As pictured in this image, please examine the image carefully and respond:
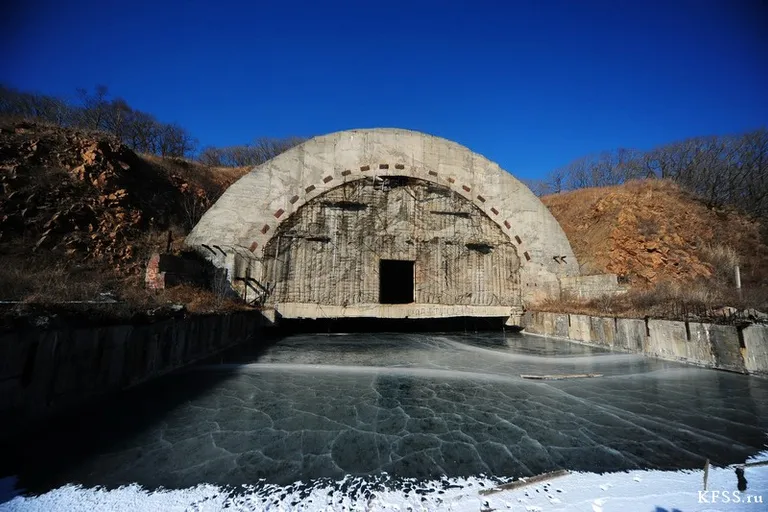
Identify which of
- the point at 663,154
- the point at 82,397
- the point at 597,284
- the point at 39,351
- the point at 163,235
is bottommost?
the point at 82,397

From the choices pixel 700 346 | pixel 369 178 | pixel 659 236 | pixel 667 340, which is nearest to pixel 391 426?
pixel 700 346

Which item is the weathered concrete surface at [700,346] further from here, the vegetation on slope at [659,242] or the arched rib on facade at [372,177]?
the arched rib on facade at [372,177]

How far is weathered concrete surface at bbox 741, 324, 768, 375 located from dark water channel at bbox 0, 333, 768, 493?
0.28 metres

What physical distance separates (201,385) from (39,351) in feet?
8.22

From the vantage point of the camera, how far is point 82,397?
14.3 ft


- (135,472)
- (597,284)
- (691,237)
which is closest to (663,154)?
(691,237)

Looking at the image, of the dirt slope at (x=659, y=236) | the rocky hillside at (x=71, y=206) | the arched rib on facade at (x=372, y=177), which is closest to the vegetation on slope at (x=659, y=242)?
the dirt slope at (x=659, y=236)

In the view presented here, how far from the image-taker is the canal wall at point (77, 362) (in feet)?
11.3

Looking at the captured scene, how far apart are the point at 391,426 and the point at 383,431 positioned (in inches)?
7.3

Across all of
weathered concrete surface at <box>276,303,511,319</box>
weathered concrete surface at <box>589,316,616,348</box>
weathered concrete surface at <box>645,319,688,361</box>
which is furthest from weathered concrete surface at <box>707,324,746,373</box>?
weathered concrete surface at <box>276,303,511,319</box>

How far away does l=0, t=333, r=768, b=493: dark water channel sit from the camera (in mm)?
3285

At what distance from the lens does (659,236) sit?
14883mm

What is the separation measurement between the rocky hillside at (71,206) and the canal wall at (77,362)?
16.4ft

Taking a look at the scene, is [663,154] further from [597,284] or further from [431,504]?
[431,504]
